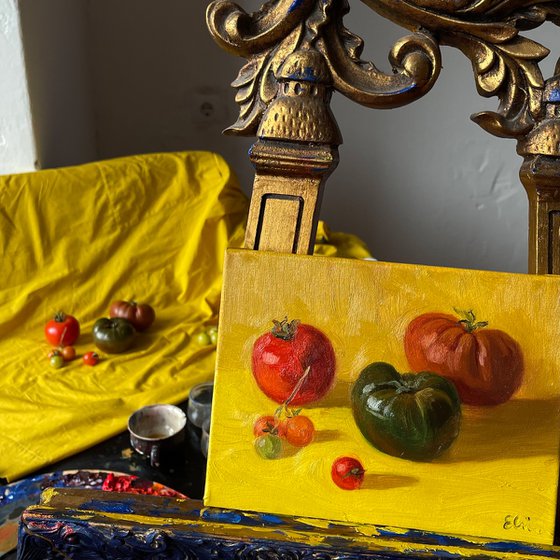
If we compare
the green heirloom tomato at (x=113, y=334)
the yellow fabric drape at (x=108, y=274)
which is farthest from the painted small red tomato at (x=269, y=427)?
the green heirloom tomato at (x=113, y=334)

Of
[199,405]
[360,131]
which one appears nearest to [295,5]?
[199,405]

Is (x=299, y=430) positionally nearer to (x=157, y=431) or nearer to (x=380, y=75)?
(x=380, y=75)

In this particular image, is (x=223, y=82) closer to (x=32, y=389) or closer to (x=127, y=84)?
(x=127, y=84)

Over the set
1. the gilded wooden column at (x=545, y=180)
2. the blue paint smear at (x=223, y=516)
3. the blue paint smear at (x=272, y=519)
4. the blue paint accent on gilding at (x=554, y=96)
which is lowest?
the blue paint smear at (x=272, y=519)

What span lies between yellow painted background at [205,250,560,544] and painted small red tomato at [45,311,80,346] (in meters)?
1.15

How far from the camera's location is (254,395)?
71 centimetres

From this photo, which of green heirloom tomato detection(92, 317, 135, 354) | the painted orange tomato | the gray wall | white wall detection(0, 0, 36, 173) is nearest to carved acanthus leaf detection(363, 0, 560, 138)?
the painted orange tomato

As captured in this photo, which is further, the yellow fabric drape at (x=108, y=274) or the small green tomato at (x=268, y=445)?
the yellow fabric drape at (x=108, y=274)

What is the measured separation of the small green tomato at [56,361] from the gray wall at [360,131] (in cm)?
88

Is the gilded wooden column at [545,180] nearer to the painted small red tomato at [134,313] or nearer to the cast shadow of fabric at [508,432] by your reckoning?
the cast shadow of fabric at [508,432]

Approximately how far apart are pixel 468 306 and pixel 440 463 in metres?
0.18

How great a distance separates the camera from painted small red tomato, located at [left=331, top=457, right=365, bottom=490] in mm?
700

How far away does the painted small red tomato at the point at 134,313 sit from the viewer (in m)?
1.82
